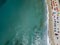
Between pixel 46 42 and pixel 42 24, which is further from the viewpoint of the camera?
pixel 42 24

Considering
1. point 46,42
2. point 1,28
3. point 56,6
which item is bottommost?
point 46,42

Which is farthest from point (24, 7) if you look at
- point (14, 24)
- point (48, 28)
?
point (48, 28)

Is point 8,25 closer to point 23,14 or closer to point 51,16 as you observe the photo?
point 23,14

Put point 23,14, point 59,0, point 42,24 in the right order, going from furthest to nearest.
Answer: point 59,0
point 23,14
point 42,24

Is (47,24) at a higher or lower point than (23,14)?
lower

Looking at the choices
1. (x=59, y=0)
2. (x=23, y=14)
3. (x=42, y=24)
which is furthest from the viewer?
(x=59, y=0)

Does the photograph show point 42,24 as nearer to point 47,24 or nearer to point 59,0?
point 47,24

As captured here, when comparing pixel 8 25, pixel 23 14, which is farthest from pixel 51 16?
pixel 8 25
